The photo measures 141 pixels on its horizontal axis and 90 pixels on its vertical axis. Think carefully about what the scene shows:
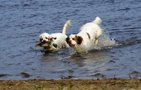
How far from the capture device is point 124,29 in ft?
39.5

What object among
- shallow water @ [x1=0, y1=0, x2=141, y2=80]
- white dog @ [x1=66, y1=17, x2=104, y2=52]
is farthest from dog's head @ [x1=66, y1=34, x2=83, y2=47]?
shallow water @ [x1=0, y1=0, x2=141, y2=80]

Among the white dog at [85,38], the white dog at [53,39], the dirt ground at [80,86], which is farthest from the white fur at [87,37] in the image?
the dirt ground at [80,86]

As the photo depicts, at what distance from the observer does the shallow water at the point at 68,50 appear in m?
6.71

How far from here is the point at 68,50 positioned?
32.0 ft

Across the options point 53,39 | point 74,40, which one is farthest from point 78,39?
point 53,39

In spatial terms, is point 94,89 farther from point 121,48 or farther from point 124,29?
point 124,29

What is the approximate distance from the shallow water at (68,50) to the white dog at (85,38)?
0.28m

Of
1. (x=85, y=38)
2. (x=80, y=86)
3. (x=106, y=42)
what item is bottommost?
(x=80, y=86)

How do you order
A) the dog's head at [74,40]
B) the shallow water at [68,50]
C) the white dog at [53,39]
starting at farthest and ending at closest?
the white dog at [53,39], the dog's head at [74,40], the shallow water at [68,50]

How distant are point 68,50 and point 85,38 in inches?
48.4

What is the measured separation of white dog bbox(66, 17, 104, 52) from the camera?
8406mm

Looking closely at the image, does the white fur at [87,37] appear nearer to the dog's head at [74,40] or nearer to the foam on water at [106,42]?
the dog's head at [74,40]

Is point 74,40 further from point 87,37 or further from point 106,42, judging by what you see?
point 106,42

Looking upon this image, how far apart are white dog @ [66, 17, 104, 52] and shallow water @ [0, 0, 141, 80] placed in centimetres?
28
